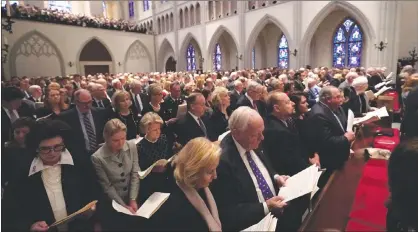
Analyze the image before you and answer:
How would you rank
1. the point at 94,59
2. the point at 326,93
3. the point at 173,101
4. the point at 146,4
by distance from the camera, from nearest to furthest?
1. the point at 326,93
2. the point at 173,101
3. the point at 94,59
4. the point at 146,4

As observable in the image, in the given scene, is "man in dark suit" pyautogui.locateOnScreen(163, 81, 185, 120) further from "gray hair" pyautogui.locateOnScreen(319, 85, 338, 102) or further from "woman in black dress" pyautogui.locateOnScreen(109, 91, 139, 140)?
"gray hair" pyautogui.locateOnScreen(319, 85, 338, 102)

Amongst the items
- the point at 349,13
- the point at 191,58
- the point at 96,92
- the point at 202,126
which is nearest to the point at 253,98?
the point at 202,126

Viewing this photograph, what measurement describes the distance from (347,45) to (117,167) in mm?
19119

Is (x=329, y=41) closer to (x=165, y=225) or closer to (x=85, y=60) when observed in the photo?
(x=85, y=60)

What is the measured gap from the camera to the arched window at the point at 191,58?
1116 inches

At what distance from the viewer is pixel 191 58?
93.6 ft

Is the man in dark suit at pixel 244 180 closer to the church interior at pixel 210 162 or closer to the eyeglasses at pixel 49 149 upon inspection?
the church interior at pixel 210 162

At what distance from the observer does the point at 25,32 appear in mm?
18625

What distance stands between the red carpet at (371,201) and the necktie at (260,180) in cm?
80

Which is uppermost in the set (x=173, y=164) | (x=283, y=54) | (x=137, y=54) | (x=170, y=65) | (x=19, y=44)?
(x=19, y=44)

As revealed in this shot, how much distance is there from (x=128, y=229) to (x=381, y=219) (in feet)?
7.50

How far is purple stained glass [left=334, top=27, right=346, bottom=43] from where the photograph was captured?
18.5 metres

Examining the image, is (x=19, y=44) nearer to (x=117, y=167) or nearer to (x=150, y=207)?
(x=117, y=167)

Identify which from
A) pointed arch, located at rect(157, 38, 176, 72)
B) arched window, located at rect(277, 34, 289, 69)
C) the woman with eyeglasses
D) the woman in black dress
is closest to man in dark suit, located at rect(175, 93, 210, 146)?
the woman in black dress
